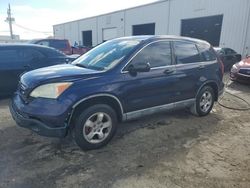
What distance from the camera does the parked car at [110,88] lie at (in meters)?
3.25

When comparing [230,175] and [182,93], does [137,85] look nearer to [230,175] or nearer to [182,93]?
[182,93]

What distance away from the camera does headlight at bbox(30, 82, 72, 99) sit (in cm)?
323

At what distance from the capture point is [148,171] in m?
3.12

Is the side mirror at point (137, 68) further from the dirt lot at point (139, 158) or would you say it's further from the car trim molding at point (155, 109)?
the dirt lot at point (139, 158)

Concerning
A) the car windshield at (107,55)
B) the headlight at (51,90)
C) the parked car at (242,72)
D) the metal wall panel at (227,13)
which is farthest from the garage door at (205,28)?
the headlight at (51,90)

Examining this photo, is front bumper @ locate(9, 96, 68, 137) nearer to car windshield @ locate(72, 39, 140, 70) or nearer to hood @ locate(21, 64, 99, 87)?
hood @ locate(21, 64, 99, 87)

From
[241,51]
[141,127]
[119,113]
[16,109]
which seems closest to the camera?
[16,109]

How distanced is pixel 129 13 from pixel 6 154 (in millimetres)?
22943

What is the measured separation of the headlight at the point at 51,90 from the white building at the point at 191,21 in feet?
50.4

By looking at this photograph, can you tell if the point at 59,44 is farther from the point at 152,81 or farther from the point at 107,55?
the point at 152,81

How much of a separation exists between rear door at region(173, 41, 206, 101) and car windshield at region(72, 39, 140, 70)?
3.28 feet

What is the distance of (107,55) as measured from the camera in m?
4.11

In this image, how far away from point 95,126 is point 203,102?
111 inches

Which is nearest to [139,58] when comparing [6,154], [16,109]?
[16,109]
